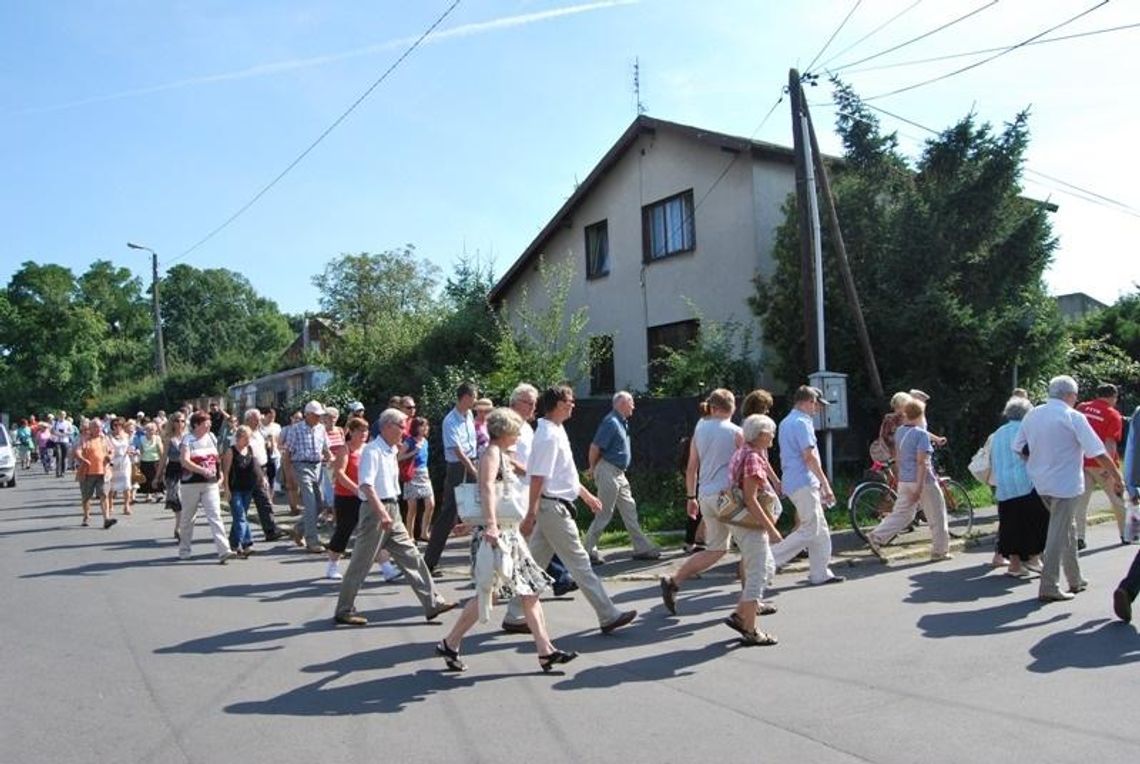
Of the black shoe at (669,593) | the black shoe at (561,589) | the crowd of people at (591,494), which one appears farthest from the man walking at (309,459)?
the black shoe at (669,593)

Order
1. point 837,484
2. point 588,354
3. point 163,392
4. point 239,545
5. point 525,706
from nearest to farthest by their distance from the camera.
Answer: point 525,706, point 239,545, point 837,484, point 588,354, point 163,392

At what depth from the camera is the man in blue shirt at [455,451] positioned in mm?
9625

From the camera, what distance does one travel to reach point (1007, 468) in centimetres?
894

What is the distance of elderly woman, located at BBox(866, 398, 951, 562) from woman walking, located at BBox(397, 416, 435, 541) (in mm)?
5069

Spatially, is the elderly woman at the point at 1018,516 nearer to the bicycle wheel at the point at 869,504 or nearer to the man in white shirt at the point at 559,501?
the bicycle wheel at the point at 869,504

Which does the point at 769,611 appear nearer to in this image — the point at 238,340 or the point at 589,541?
the point at 589,541

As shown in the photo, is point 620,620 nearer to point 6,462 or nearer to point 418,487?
point 418,487

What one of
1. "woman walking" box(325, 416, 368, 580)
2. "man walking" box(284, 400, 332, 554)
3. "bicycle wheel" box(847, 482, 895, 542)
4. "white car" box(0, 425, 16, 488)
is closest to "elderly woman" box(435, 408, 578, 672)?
"woman walking" box(325, 416, 368, 580)

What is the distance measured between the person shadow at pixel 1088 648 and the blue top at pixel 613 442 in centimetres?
472

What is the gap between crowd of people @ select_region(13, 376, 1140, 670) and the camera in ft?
21.4

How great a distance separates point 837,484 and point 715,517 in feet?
26.1

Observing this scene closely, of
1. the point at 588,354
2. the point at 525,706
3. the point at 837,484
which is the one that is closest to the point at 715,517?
the point at 525,706

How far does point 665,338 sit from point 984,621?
1444cm

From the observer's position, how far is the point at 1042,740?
15.5 feet
